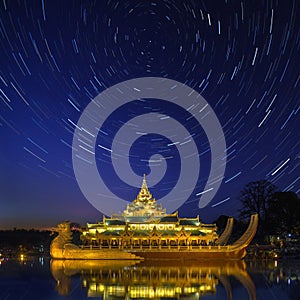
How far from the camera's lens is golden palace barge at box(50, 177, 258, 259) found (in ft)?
145

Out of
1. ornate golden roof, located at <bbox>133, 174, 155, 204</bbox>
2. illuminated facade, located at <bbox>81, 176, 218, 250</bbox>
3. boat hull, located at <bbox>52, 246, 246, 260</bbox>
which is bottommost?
boat hull, located at <bbox>52, 246, 246, 260</bbox>

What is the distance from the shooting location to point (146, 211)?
58.8 m

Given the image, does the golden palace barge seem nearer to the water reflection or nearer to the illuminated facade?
the illuminated facade

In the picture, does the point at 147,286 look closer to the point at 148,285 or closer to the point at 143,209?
the point at 148,285

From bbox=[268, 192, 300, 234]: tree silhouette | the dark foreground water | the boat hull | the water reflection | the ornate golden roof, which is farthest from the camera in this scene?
the ornate golden roof

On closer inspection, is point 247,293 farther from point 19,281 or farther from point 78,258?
point 78,258

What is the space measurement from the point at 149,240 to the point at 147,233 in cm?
105

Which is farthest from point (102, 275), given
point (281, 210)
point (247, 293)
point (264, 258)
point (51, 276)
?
point (281, 210)

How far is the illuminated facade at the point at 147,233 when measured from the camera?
158ft

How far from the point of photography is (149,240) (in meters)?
48.2

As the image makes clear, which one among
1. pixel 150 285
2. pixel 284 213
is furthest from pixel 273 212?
pixel 150 285

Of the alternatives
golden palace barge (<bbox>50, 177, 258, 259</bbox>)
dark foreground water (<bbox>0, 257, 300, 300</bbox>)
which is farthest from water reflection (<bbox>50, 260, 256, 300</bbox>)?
golden palace barge (<bbox>50, 177, 258, 259</bbox>)

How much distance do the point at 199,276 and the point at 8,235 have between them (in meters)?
73.9

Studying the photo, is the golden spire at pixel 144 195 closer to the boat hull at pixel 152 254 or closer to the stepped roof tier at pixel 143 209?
the stepped roof tier at pixel 143 209
